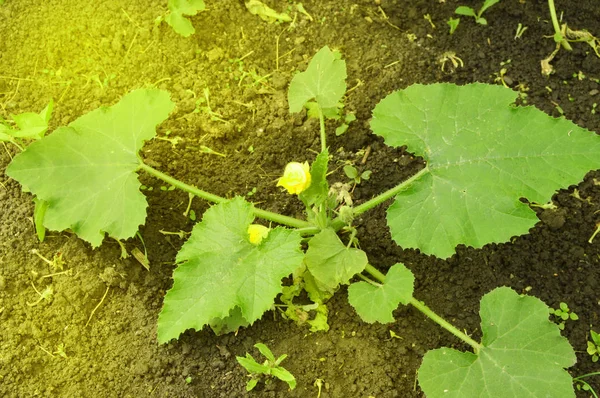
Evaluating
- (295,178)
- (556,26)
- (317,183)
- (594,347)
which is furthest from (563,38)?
(295,178)

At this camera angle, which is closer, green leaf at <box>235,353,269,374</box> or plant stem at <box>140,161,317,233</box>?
green leaf at <box>235,353,269,374</box>

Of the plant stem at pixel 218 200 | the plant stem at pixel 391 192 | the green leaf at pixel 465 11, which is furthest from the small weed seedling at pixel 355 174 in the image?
the green leaf at pixel 465 11

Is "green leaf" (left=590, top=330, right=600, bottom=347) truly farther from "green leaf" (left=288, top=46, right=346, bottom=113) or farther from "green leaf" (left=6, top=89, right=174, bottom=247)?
"green leaf" (left=6, top=89, right=174, bottom=247)

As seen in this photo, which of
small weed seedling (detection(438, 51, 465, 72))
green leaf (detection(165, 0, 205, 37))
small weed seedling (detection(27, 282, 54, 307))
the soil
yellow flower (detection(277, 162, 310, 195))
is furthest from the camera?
small weed seedling (detection(438, 51, 465, 72))

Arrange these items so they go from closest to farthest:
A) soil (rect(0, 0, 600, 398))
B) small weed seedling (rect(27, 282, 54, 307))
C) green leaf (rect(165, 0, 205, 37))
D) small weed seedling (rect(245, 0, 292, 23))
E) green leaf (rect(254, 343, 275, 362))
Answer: green leaf (rect(254, 343, 275, 362)) → soil (rect(0, 0, 600, 398)) → small weed seedling (rect(27, 282, 54, 307)) → green leaf (rect(165, 0, 205, 37)) → small weed seedling (rect(245, 0, 292, 23))

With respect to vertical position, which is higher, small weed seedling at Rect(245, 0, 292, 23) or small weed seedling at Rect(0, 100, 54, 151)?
small weed seedling at Rect(245, 0, 292, 23)

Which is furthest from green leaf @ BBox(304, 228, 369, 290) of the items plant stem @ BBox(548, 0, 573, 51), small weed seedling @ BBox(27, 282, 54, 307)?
plant stem @ BBox(548, 0, 573, 51)

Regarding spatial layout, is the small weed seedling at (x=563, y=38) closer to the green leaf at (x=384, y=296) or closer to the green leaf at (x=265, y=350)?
the green leaf at (x=384, y=296)

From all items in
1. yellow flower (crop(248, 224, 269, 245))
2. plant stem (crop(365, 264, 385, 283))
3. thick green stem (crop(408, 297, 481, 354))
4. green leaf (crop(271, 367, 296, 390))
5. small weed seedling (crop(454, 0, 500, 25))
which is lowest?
green leaf (crop(271, 367, 296, 390))
